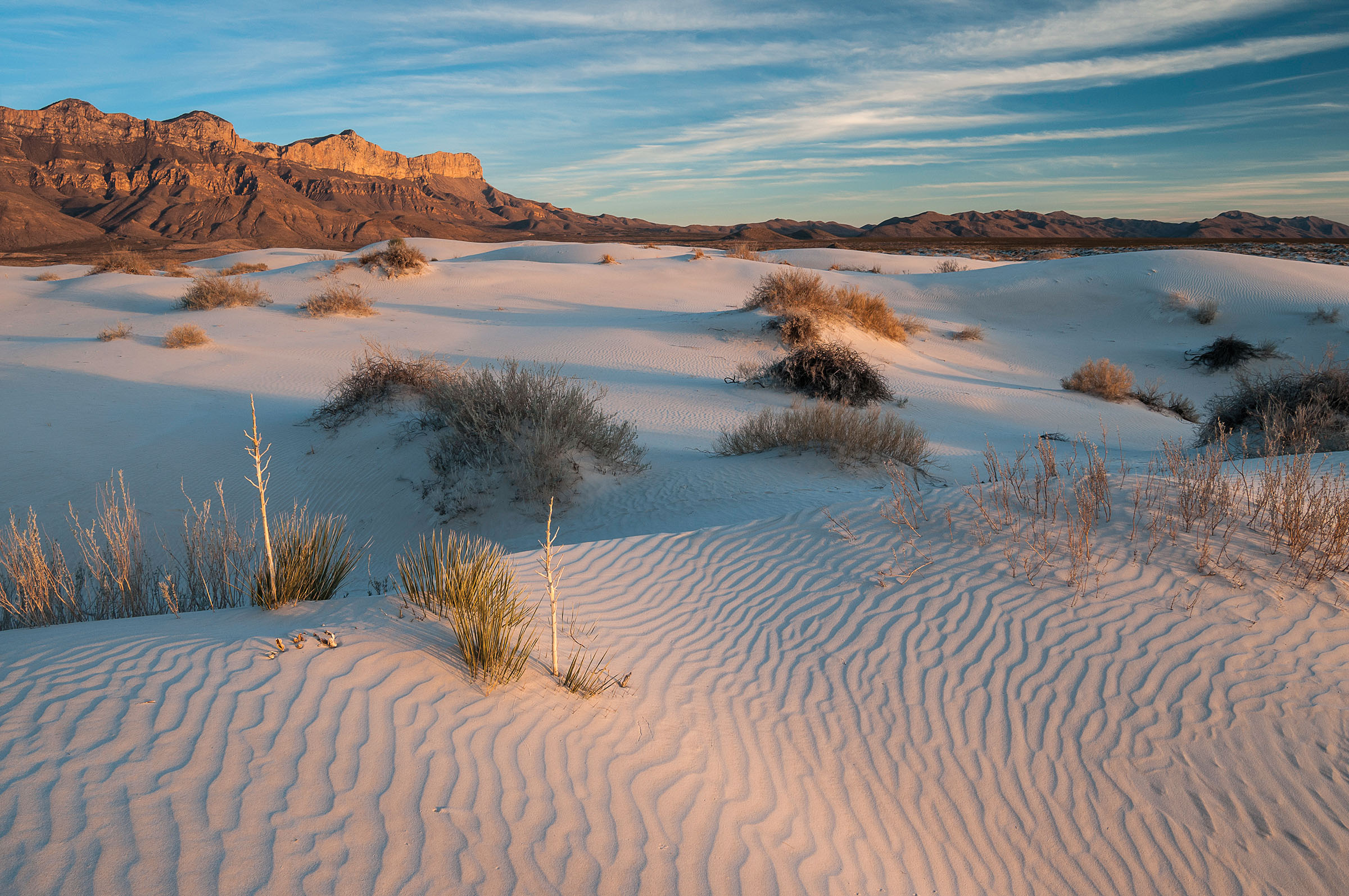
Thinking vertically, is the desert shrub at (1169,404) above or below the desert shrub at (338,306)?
below

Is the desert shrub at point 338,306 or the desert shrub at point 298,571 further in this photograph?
the desert shrub at point 338,306

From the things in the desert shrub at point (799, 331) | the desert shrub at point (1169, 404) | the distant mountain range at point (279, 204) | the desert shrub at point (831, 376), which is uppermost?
the distant mountain range at point (279, 204)

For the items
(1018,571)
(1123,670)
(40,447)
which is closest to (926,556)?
(1018,571)

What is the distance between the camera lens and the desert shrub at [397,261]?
23188 mm

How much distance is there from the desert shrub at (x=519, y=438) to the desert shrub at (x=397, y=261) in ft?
53.0

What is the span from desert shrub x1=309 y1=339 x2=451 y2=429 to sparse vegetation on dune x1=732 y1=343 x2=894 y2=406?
539 cm

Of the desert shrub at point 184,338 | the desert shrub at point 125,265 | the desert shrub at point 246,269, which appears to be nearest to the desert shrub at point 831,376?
the desert shrub at point 184,338

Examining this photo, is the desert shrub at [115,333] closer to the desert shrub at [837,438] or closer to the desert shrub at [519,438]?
the desert shrub at [519,438]

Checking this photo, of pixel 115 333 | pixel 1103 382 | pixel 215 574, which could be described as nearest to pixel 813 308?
pixel 1103 382

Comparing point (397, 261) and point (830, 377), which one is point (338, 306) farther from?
point (830, 377)

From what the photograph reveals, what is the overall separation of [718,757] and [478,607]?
133 centimetres

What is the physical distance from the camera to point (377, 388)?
10.1 metres

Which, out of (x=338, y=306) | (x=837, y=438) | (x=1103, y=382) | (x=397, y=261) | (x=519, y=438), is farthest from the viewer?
(x=397, y=261)

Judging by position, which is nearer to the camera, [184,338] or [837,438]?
[837,438]
